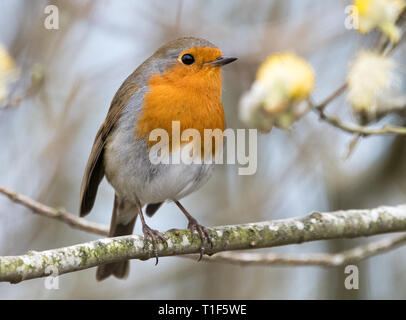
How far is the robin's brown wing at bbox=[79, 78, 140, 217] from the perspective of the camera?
12.5 feet

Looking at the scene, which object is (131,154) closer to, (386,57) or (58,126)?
(58,126)

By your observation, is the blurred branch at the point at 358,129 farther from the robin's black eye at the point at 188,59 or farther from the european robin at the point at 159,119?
the robin's black eye at the point at 188,59

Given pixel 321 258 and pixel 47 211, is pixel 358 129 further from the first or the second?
pixel 47 211

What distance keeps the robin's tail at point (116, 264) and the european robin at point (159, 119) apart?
0.31 m

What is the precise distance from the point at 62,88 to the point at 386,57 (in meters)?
2.69

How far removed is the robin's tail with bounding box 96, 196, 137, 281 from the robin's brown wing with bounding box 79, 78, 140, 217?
1.02ft

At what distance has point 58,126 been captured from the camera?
174 inches

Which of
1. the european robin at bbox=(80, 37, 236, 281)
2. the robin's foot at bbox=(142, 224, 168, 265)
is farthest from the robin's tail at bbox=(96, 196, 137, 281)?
the robin's foot at bbox=(142, 224, 168, 265)

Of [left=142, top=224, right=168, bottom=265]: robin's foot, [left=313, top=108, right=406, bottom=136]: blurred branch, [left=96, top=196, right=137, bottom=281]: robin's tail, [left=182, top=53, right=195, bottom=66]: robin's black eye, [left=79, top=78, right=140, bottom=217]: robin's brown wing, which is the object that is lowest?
[left=142, top=224, right=168, bottom=265]: robin's foot

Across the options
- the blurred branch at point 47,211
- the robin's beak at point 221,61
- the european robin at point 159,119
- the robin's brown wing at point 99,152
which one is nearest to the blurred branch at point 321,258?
the european robin at point 159,119

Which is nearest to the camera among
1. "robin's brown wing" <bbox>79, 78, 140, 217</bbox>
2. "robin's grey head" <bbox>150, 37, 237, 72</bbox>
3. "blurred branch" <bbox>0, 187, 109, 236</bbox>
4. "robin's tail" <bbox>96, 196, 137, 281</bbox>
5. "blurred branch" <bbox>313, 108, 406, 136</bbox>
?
"blurred branch" <bbox>313, 108, 406, 136</bbox>

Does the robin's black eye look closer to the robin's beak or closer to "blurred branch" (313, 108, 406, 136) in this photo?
the robin's beak

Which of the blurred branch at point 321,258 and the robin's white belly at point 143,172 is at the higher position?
the robin's white belly at point 143,172

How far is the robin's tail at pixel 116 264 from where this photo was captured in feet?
13.7
